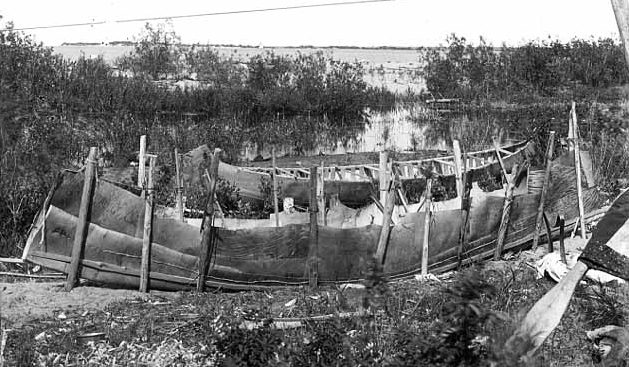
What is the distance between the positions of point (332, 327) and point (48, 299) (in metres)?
4.66

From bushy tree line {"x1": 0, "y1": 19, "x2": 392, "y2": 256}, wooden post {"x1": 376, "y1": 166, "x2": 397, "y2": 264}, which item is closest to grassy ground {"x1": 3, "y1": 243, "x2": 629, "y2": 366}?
wooden post {"x1": 376, "y1": 166, "x2": 397, "y2": 264}

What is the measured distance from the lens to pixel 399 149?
24062mm

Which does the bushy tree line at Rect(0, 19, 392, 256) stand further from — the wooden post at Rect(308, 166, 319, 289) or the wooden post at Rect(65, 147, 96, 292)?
the wooden post at Rect(308, 166, 319, 289)

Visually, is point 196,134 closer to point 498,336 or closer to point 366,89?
point 366,89

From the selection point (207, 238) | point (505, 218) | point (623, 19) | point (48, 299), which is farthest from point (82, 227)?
point (623, 19)

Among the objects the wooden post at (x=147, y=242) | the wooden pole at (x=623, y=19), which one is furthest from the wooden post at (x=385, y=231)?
Result: the wooden pole at (x=623, y=19)

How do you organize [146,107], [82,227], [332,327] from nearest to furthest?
[332,327], [82,227], [146,107]

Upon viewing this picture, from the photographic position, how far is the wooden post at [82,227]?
27.0 ft

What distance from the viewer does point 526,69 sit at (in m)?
27.0

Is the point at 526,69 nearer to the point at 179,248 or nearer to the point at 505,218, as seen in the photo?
the point at 505,218

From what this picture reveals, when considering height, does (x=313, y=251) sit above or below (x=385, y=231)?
below

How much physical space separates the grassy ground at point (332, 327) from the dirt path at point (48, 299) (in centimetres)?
5

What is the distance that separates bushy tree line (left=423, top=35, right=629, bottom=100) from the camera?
2600 centimetres

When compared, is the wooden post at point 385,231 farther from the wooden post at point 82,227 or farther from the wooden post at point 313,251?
the wooden post at point 82,227
